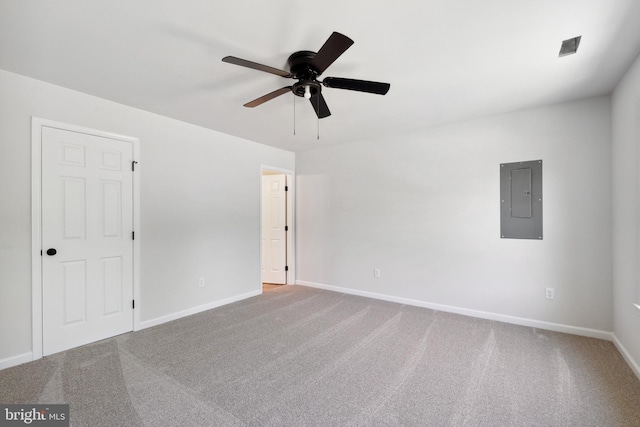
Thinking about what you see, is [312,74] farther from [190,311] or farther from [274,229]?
[274,229]

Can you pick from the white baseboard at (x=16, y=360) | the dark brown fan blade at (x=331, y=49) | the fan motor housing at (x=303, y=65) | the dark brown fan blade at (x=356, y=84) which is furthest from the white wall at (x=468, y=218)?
the white baseboard at (x=16, y=360)

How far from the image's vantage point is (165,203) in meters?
3.33

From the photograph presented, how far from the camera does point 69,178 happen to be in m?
2.63

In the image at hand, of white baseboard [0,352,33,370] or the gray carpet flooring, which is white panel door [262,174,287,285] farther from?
white baseboard [0,352,33,370]

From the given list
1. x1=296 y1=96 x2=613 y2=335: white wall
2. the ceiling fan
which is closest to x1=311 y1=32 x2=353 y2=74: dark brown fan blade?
the ceiling fan

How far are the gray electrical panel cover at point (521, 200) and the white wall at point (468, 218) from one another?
6 centimetres

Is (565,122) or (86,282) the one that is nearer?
(86,282)

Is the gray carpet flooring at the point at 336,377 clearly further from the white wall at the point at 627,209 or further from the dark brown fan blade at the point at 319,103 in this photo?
the dark brown fan blade at the point at 319,103

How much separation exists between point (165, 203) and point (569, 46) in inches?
159

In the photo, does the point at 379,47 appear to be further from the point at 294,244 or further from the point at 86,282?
the point at 294,244

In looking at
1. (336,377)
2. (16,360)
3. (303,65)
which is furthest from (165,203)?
(336,377)

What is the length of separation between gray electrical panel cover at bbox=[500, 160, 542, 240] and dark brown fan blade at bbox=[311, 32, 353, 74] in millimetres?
2641

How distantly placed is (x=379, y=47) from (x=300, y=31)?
58 cm

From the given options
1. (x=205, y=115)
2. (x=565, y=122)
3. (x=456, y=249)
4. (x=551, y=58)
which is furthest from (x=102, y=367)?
(x=565, y=122)
